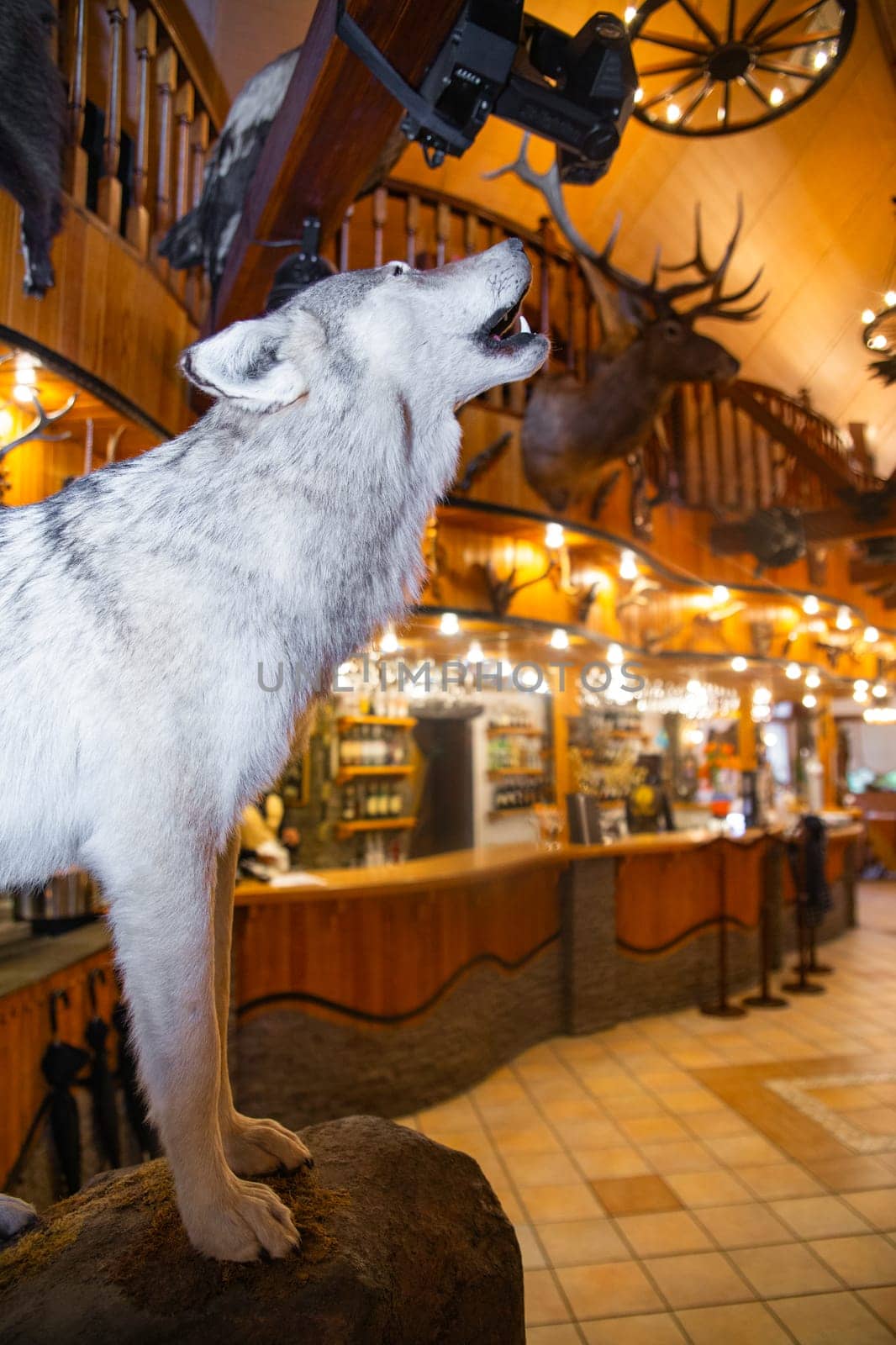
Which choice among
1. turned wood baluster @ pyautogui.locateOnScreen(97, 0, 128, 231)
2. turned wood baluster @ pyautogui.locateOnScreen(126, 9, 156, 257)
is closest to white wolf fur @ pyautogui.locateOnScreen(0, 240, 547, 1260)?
turned wood baluster @ pyautogui.locateOnScreen(97, 0, 128, 231)

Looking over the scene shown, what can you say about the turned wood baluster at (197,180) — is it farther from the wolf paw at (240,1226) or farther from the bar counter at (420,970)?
the wolf paw at (240,1226)

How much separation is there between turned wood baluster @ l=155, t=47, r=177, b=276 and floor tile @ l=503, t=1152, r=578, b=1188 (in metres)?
4.08

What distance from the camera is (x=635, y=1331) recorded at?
2648mm

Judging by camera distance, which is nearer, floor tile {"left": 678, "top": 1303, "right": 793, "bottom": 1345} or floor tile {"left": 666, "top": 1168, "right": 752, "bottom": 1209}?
floor tile {"left": 678, "top": 1303, "right": 793, "bottom": 1345}

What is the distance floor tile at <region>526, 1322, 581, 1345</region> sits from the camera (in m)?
2.61

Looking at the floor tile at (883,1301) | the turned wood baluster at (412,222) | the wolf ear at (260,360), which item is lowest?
the floor tile at (883,1301)

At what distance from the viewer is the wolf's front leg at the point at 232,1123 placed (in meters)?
1.38

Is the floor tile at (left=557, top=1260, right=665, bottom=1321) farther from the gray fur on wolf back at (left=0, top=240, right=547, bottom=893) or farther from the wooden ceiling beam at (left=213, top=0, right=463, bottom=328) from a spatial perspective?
the wooden ceiling beam at (left=213, top=0, right=463, bottom=328)

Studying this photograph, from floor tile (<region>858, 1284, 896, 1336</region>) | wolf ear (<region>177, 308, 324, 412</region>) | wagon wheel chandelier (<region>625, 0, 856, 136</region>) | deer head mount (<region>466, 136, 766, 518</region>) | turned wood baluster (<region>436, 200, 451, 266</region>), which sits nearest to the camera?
wolf ear (<region>177, 308, 324, 412</region>)

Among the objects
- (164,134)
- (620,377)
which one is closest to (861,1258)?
(620,377)

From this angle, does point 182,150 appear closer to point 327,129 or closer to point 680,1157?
point 327,129

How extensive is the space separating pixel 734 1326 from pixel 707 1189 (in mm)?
944

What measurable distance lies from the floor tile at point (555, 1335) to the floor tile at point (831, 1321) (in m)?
0.68

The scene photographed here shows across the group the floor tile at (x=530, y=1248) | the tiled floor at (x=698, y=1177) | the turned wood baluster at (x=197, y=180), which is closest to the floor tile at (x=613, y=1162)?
the tiled floor at (x=698, y=1177)
